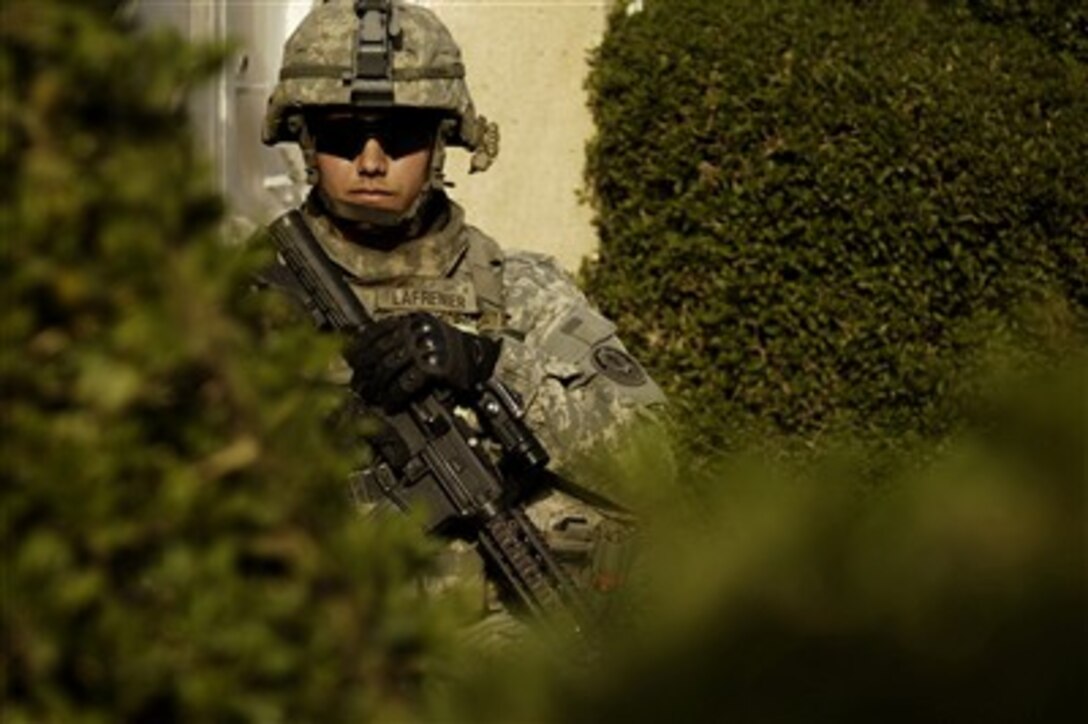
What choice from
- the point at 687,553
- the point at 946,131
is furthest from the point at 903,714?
the point at 946,131

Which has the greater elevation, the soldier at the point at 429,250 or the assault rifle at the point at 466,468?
the soldier at the point at 429,250

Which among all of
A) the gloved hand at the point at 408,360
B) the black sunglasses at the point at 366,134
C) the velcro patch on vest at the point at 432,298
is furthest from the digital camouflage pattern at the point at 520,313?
the gloved hand at the point at 408,360

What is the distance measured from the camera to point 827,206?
1015 cm

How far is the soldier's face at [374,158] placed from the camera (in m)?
5.92

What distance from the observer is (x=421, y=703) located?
1954mm

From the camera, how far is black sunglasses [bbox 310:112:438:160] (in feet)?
19.7

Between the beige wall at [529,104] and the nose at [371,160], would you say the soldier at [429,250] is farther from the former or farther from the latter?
the beige wall at [529,104]

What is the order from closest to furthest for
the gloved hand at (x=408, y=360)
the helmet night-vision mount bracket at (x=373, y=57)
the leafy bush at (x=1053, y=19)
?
the gloved hand at (x=408, y=360), the helmet night-vision mount bracket at (x=373, y=57), the leafy bush at (x=1053, y=19)

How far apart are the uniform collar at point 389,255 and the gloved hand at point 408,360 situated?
13.4 inches

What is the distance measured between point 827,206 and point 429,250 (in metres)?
4.34

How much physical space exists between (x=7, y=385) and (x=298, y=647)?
243 mm

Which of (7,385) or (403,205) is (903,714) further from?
(403,205)

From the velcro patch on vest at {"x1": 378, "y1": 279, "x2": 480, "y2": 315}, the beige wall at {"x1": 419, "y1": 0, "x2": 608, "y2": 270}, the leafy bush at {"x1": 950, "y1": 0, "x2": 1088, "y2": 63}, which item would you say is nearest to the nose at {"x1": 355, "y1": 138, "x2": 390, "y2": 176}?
the velcro patch on vest at {"x1": 378, "y1": 279, "x2": 480, "y2": 315}

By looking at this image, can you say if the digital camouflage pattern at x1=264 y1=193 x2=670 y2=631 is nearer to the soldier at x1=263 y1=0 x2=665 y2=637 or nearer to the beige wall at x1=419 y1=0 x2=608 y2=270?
the soldier at x1=263 y1=0 x2=665 y2=637
